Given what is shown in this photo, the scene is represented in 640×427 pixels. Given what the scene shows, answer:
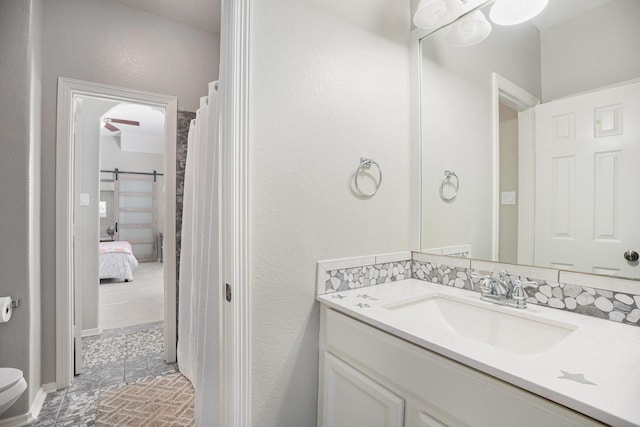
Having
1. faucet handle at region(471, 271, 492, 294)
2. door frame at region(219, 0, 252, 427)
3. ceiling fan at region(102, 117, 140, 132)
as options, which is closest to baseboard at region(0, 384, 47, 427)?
door frame at region(219, 0, 252, 427)

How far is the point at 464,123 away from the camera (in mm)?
1447

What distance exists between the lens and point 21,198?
1.65 metres

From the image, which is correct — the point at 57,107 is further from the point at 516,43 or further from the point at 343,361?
the point at 516,43

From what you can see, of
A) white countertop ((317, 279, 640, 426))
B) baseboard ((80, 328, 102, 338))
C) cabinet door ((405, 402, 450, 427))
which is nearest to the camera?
white countertop ((317, 279, 640, 426))

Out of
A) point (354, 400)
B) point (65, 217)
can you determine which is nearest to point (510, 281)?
point (354, 400)

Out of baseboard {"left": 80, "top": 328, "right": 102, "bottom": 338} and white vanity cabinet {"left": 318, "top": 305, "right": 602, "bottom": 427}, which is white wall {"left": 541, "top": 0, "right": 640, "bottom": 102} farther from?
baseboard {"left": 80, "top": 328, "right": 102, "bottom": 338}

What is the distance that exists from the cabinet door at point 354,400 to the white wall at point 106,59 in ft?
6.44

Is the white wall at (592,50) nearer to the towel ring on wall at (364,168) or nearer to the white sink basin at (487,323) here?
the towel ring on wall at (364,168)

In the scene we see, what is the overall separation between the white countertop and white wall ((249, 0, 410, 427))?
25cm

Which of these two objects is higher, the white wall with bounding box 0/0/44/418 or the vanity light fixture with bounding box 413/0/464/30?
the vanity light fixture with bounding box 413/0/464/30

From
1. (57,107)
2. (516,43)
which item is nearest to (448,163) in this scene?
(516,43)

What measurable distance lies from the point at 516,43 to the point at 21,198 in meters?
2.56

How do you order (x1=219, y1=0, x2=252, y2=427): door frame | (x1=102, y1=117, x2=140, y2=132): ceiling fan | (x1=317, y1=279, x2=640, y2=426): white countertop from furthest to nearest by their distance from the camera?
(x1=102, y1=117, x2=140, y2=132): ceiling fan → (x1=219, y1=0, x2=252, y2=427): door frame → (x1=317, y1=279, x2=640, y2=426): white countertop

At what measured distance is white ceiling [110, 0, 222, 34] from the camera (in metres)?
2.16
